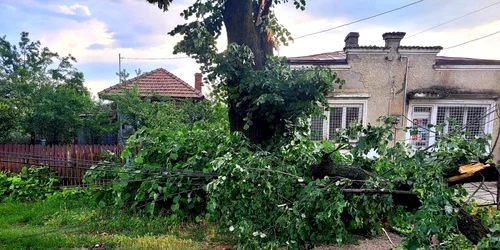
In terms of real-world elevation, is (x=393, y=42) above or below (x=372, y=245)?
above

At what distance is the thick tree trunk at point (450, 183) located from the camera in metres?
1.53

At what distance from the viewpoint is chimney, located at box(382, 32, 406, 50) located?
8.58 m

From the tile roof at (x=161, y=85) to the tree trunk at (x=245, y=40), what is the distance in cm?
800

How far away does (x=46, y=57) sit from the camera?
14.2 metres

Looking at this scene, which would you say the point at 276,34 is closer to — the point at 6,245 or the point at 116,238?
the point at 116,238

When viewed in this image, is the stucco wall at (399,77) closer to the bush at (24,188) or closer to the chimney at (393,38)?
the chimney at (393,38)

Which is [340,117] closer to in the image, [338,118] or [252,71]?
[338,118]

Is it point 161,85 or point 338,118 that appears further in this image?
point 161,85

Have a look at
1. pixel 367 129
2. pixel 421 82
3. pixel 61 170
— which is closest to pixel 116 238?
pixel 367 129

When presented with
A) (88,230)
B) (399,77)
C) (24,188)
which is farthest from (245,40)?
(399,77)

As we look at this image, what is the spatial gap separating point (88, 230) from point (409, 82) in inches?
384

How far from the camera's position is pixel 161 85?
11.9m

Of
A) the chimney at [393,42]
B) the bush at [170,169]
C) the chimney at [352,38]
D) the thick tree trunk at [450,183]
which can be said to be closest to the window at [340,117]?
the chimney at [393,42]

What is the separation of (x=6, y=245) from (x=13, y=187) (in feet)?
9.22
